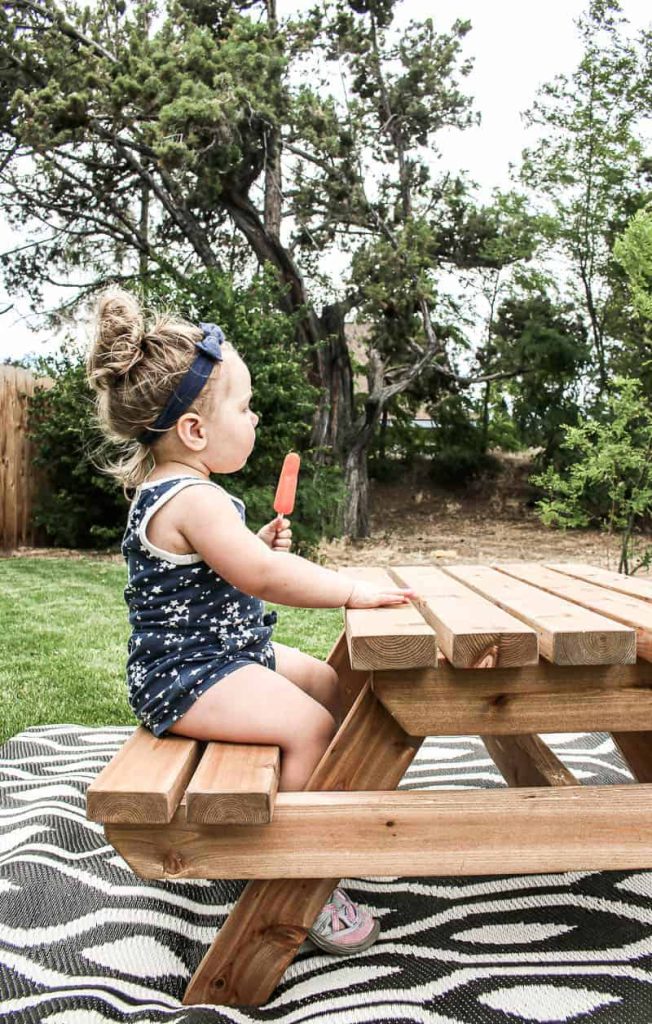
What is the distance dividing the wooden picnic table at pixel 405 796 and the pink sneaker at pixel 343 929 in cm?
15

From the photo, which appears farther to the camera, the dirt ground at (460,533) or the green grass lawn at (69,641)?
the dirt ground at (460,533)

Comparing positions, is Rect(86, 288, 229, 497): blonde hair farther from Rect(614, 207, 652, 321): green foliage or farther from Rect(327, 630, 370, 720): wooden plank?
Rect(614, 207, 652, 321): green foliage

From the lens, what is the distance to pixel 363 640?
4.41 ft

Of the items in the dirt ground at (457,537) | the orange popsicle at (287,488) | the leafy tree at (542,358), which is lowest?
the dirt ground at (457,537)

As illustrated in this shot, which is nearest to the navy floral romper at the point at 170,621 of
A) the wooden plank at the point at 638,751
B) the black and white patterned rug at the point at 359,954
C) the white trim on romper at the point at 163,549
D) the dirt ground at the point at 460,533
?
the white trim on romper at the point at 163,549

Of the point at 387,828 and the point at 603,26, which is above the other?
the point at 603,26

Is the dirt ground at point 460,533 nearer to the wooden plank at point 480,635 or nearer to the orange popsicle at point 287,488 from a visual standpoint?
the orange popsicle at point 287,488

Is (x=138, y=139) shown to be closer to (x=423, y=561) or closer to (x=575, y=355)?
(x=423, y=561)

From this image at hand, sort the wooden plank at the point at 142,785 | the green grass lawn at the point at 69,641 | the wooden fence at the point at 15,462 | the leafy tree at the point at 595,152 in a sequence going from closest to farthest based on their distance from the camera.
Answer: the wooden plank at the point at 142,785 → the green grass lawn at the point at 69,641 → the wooden fence at the point at 15,462 → the leafy tree at the point at 595,152

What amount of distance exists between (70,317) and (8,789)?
1113 centimetres

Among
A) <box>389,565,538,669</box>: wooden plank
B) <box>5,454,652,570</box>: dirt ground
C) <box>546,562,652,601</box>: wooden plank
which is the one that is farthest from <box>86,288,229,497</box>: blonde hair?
<box>5,454,652,570</box>: dirt ground

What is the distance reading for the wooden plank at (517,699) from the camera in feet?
4.74

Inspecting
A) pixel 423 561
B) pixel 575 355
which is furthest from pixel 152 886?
pixel 575 355

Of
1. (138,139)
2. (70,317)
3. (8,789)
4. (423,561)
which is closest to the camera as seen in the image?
(8,789)
